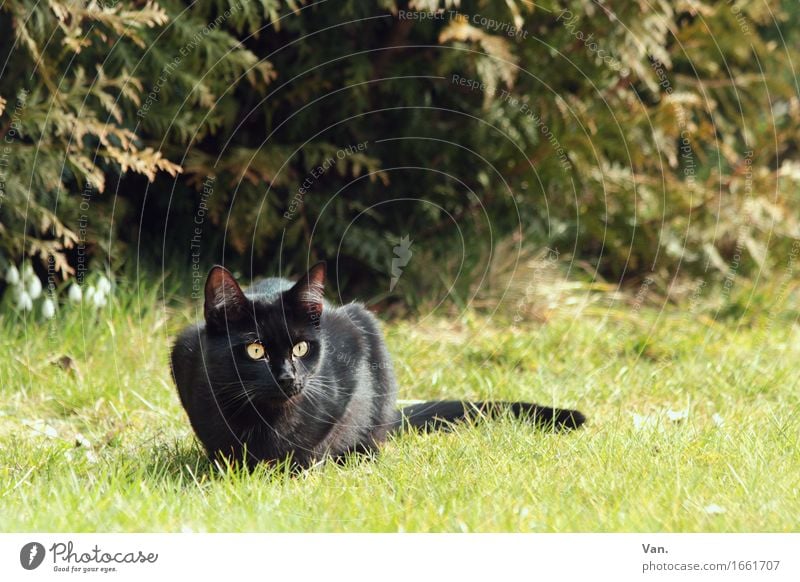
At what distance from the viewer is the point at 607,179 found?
19.8 ft

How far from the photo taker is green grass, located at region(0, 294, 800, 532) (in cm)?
294

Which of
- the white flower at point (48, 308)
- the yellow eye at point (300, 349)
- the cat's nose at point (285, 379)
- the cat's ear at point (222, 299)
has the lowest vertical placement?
the white flower at point (48, 308)

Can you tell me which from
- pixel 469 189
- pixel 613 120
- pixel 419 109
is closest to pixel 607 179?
pixel 613 120

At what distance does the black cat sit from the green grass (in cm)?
12

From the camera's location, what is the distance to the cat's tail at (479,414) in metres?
3.77

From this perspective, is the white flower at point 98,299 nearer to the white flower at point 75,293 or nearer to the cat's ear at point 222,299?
the white flower at point 75,293

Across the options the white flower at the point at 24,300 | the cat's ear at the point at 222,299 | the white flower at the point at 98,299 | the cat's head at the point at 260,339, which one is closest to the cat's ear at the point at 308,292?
the cat's head at the point at 260,339

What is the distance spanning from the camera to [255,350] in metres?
3.24

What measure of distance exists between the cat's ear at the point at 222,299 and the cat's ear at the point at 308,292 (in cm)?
17

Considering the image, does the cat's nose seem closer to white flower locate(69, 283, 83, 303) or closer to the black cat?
the black cat

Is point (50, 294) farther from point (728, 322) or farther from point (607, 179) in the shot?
point (728, 322)

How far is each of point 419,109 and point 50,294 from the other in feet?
7.81

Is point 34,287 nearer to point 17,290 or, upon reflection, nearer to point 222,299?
point 17,290

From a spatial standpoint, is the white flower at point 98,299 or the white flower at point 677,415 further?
the white flower at point 98,299
